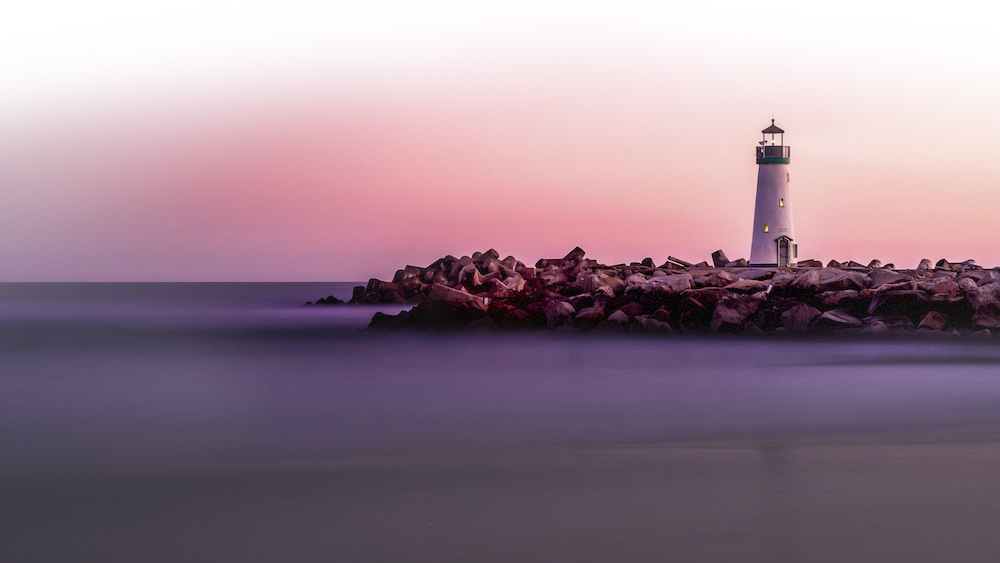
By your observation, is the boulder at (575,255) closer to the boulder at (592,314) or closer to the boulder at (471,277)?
→ the boulder at (471,277)

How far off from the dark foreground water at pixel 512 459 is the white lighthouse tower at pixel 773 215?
13.1 meters

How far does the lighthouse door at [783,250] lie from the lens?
2922cm

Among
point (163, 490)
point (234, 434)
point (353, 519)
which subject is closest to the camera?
point (353, 519)

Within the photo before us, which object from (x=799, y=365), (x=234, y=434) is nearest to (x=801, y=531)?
(x=234, y=434)

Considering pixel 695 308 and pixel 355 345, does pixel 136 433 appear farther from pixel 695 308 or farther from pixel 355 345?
pixel 695 308

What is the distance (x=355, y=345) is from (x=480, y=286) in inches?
280

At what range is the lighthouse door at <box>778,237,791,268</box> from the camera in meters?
29.2

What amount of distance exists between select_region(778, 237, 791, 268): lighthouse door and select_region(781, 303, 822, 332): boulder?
11240 mm

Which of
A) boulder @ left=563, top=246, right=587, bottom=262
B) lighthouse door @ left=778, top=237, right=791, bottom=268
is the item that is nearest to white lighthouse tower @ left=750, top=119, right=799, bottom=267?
lighthouse door @ left=778, top=237, right=791, bottom=268

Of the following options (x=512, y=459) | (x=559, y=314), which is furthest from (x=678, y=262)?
(x=512, y=459)

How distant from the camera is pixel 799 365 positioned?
14.9m

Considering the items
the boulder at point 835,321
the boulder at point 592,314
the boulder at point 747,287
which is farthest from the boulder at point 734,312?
the boulder at point 592,314

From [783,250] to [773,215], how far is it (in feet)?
2.91

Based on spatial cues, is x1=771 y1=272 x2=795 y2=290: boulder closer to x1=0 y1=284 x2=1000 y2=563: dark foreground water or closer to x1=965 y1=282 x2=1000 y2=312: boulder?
x1=965 y1=282 x2=1000 y2=312: boulder
